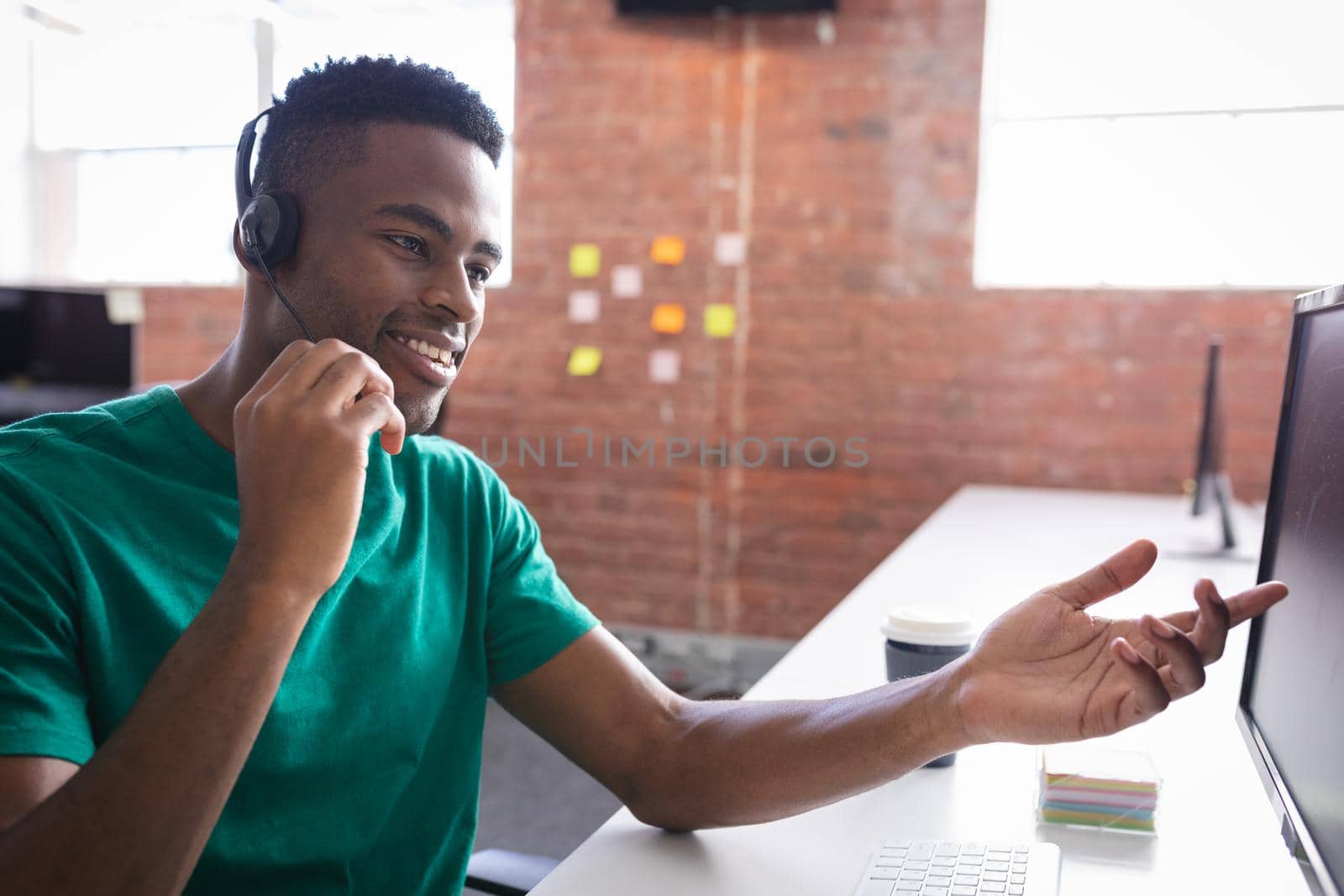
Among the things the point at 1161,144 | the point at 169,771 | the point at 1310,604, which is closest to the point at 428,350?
the point at 169,771

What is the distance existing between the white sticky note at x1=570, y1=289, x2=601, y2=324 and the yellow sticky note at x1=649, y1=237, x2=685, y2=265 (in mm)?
237

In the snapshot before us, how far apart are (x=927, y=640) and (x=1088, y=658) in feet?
0.97

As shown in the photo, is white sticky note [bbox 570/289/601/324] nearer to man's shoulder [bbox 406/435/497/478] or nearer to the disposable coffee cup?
man's shoulder [bbox 406/435/497/478]

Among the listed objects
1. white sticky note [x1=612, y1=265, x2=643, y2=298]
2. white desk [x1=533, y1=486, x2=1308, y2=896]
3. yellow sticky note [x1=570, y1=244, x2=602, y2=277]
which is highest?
yellow sticky note [x1=570, y1=244, x2=602, y2=277]

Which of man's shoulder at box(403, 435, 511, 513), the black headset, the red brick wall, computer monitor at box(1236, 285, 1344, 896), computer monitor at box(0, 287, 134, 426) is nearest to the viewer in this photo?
computer monitor at box(1236, 285, 1344, 896)

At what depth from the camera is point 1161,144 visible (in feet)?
10.1

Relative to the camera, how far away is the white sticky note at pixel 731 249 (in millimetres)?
3324

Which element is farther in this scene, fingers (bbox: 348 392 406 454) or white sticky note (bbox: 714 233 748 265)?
white sticky note (bbox: 714 233 748 265)

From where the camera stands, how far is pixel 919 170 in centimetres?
318

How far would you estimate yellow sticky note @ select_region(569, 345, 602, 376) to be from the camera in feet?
11.4

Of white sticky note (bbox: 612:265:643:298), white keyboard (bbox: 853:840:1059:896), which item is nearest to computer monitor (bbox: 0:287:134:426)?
white sticky note (bbox: 612:265:643:298)

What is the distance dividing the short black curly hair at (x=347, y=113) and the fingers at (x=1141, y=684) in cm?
77

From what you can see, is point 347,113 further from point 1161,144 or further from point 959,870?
point 1161,144

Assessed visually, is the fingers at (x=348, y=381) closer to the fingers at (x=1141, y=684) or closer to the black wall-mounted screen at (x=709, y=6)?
the fingers at (x=1141, y=684)
